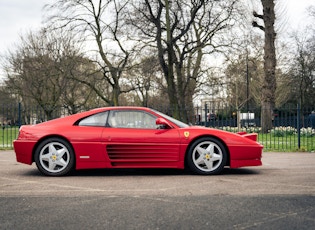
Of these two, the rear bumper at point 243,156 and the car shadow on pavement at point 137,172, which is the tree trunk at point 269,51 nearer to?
the car shadow on pavement at point 137,172

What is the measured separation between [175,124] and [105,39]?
70.9ft

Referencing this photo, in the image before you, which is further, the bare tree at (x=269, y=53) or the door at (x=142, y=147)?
the bare tree at (x=269, y=53)

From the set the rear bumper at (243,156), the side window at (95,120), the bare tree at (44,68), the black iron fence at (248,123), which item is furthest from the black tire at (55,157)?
the bare tree at (44,68)

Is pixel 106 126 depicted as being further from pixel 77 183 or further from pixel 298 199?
pixel 298 199

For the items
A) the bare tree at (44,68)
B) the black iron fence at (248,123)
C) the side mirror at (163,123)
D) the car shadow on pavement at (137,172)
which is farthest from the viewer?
the bare tree at (44,68)

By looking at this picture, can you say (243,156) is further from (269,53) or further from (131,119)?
(269,53)

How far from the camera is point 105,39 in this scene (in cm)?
2766

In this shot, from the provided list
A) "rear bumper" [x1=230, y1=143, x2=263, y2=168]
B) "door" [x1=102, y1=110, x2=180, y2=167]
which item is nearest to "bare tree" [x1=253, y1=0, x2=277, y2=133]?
Result: "rear bumper" [x1=230, y1=143, x2=263, y2=168]

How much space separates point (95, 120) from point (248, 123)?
11.3m

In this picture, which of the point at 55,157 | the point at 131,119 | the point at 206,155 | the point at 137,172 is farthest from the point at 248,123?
the point at 55,157

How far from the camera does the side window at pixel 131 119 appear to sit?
22.9ft

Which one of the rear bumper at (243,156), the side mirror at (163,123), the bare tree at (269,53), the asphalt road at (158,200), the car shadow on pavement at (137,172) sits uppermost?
the bare tree at (269,53)

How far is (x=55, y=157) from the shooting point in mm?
6816

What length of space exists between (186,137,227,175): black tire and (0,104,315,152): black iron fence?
613 centimetres
